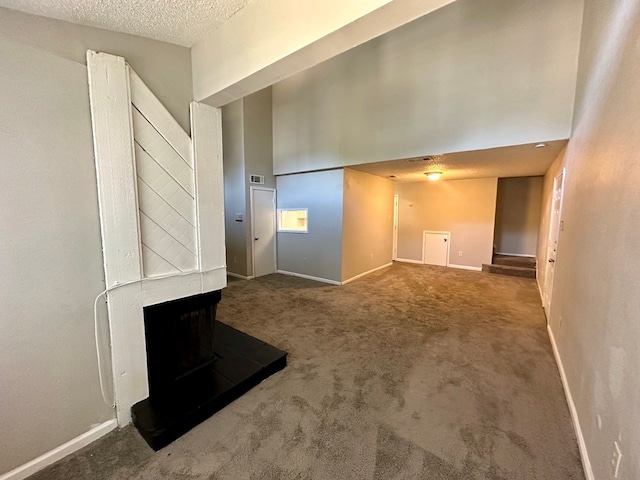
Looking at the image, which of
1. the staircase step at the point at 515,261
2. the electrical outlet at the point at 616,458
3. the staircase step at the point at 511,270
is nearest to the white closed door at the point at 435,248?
the staircase step at the point at 511,270

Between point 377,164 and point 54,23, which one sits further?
point 377,164

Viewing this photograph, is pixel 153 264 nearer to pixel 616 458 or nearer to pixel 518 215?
pixel 616 458

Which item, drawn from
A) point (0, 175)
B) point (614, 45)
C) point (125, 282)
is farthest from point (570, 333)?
point (0, 175)

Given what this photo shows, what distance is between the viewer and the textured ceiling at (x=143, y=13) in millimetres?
1410

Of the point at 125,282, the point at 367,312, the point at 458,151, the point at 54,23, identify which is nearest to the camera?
the point at 54,23

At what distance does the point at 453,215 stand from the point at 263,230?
195 inches

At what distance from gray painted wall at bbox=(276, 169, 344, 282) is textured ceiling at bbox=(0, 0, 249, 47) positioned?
376 centimetres

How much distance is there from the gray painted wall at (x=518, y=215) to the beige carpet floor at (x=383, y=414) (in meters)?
4.14

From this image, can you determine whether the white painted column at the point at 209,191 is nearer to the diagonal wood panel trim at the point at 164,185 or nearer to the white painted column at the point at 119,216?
the diagonal wood panel trim at the point at 164,185

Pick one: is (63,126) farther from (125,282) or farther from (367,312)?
(367,312)

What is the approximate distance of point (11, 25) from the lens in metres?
1.38

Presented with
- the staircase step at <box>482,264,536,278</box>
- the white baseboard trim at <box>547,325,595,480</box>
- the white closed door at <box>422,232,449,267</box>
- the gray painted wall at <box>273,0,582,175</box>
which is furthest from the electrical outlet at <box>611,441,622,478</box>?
the white closed door at <box>422,232,449,267</box>

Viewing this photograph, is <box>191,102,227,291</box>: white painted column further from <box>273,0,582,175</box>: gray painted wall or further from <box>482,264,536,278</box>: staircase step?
<box>482,264,536,278</box>: staircase step

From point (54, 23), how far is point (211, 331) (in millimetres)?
2315
